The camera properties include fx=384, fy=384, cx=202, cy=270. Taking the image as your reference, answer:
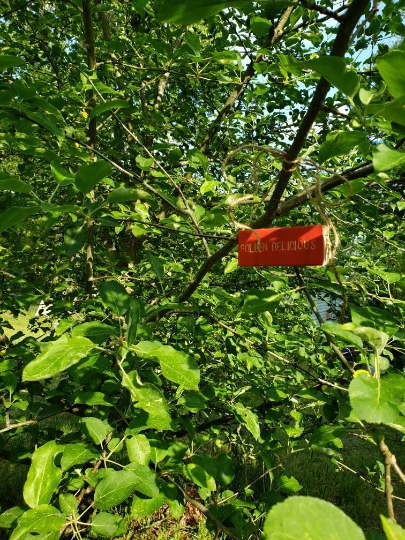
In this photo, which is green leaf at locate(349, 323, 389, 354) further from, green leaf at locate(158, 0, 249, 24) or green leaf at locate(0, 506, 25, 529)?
green leaf at locate(0, 506, 25, 529)

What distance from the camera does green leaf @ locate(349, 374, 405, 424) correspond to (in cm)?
54

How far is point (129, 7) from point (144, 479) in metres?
3.02

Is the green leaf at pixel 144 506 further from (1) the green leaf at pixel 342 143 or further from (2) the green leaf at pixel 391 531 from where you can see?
(1) the green leaf at pixel 342 143

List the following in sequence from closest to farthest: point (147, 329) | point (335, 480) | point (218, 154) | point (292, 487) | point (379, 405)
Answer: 1. point (379, 405)
2. point (147, 329)
3. point (292, 487)
4. point (218, 154)
5. point (335, 480)

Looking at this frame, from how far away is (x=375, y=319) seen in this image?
814 mm

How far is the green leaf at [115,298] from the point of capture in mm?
1008

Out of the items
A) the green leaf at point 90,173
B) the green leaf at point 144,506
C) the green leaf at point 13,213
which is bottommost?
the green leaf at point 144,506

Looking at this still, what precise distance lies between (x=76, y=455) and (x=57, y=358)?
1.15 feet

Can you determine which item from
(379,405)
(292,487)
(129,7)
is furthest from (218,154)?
(379,405)

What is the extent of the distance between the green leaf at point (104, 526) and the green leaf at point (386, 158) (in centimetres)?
96

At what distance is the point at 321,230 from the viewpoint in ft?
2.35

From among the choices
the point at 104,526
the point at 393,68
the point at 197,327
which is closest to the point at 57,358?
the point at 104,526

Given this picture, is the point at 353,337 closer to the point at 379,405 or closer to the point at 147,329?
the point at 379,405

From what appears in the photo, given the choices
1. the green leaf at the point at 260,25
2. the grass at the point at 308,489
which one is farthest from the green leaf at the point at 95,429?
the grass at the point at 308,489
